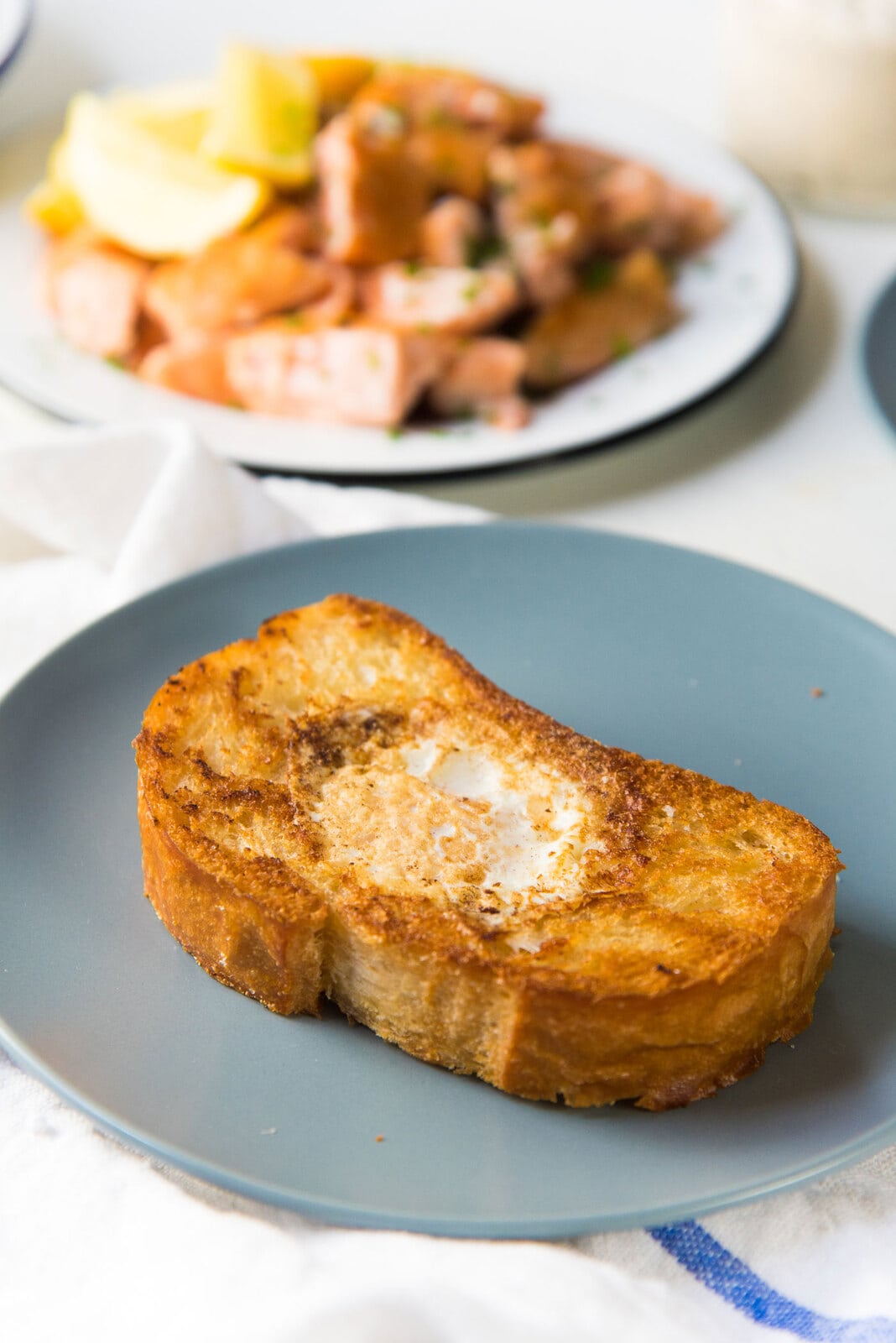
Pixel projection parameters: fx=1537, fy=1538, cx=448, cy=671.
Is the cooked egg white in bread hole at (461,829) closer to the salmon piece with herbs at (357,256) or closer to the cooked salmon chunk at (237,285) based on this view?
the salmon piece with herbs at (357,256)

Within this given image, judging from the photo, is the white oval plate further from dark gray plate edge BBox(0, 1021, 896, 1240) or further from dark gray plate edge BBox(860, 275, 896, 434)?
dark gray plate edge BBox(0, 1021, 896, 1240)

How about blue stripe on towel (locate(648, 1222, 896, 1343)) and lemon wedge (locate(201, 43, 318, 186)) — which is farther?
lemon wedge (locate(201, 43, 318, 186))

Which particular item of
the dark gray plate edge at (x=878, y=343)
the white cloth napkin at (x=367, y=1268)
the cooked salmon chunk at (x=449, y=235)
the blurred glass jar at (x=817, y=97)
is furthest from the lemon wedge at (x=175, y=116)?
the white cloth napkin at (x=367, y=1268)

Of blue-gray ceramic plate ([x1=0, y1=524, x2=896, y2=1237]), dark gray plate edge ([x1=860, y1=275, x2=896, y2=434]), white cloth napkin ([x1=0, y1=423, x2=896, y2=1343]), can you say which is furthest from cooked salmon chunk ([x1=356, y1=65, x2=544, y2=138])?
white cloth napkin ([x1=0, y1=423, x2=896, y2=1343])

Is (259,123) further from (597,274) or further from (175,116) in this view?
(597,274)

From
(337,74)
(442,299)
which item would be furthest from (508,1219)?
(337,74)

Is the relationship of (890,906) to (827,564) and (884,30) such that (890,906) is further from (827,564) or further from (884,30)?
(884,30)
